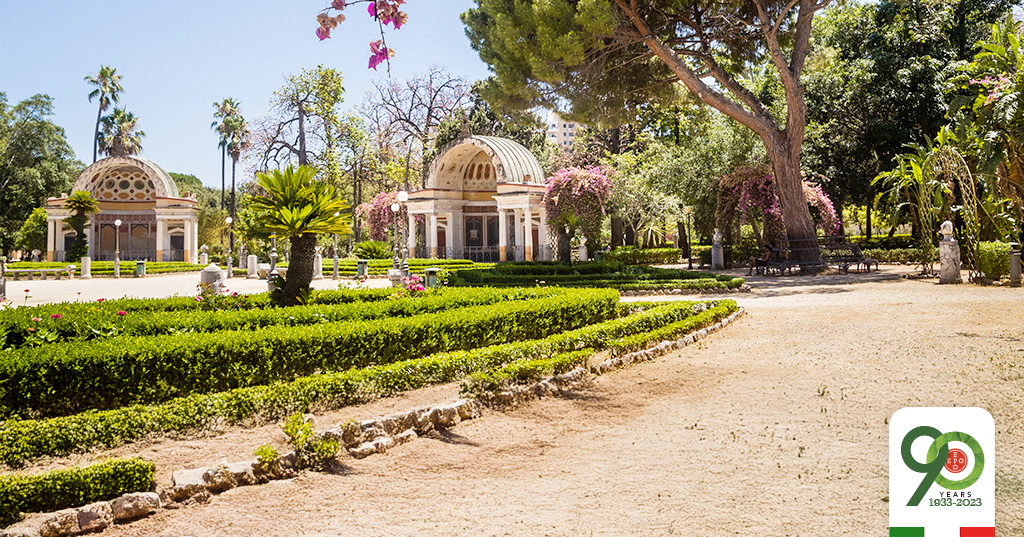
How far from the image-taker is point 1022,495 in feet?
11.5

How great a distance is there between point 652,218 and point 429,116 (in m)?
15.6

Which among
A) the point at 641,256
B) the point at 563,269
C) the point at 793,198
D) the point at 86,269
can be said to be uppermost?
the point at 793,198

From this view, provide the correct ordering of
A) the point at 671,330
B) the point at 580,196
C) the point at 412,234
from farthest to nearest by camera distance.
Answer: the point at 412,234 < the point at 580,196 < the point at 671,330

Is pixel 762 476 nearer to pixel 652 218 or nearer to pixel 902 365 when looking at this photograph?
pixel 902 365

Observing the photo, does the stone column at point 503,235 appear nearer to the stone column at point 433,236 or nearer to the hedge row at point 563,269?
the stone column at point 433,236

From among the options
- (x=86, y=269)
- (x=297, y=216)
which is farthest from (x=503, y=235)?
(x=297, y=216)

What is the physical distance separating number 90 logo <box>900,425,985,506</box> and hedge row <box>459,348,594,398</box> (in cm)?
385

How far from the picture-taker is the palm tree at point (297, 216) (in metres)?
10.2

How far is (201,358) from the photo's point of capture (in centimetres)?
576

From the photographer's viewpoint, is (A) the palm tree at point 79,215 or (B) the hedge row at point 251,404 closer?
(B) the hedge row at point 251,404

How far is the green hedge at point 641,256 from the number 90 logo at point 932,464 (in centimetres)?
2850

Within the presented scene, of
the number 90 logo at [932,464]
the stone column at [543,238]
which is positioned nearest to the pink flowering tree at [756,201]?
the stone column at [543,238]

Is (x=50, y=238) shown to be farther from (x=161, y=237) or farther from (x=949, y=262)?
(x=949, y=262)

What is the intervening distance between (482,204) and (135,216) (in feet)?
74.8
